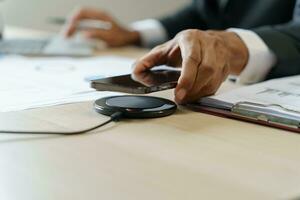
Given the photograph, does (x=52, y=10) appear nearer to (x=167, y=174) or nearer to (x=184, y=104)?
(x=184, y=104)

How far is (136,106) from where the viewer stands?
2.56 ft

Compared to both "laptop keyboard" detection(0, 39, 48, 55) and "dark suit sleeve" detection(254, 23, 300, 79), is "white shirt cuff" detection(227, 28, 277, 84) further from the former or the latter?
"laptop keyboard" detection(0, 39, 48, 55)

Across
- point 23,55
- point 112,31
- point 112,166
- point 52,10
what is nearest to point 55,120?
point 112,166

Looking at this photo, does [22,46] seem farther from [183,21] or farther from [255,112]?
[255,112]

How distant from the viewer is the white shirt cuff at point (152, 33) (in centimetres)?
183

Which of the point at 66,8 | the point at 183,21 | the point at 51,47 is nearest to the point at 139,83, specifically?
the point at 51,47

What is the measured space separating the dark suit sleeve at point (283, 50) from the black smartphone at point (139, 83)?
0.26 meters

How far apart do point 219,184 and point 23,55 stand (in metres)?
1.01

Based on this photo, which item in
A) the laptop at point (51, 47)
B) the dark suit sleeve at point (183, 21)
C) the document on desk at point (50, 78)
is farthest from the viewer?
the dark suit sleeve at point (183, 21)

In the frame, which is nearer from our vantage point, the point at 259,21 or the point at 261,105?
the point at 261,105

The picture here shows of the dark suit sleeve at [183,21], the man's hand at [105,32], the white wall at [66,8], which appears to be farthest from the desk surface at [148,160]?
the white wall at [66,8]

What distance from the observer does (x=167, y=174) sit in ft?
1.82

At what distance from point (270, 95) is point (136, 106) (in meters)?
0.22

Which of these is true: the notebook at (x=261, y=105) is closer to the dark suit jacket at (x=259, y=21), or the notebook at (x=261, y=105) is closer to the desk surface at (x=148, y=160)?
the desk surface at (x=148, y=160)
